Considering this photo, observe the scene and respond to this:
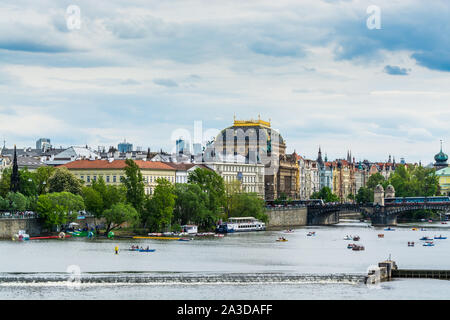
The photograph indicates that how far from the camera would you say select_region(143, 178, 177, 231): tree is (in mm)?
101506

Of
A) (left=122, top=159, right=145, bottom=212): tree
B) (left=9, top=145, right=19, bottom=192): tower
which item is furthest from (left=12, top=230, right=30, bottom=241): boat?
(left=9, top=145, right=19, bottom=192): tower

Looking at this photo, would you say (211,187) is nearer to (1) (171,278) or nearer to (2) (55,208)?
(2) (55,208)

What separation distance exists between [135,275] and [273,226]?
72.4 meters

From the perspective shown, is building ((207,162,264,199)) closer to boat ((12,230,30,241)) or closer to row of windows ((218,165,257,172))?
row of windows ((218,165,257,172))

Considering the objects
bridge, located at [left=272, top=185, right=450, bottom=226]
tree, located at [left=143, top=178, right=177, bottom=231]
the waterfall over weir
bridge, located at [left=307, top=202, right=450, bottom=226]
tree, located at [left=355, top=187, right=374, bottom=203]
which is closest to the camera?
the waterfall over weir

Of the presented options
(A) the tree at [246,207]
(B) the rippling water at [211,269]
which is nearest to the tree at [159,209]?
(B) the rippling water at [211,269]

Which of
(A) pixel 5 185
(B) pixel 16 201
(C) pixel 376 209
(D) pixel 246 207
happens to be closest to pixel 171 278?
(B) pixel 16 201

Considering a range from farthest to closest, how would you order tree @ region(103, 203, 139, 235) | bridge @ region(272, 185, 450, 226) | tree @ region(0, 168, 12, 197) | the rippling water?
bridge @ region(272, 185, 450, 226) → tree @ region(0, 168, 12, 197) → tree @ region(103, 203, 139, 235) → the rippling water

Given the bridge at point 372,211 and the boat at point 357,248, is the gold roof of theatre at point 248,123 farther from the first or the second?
the boat at point 357,248

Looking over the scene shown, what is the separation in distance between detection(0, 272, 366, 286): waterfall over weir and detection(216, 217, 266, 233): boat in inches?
1979

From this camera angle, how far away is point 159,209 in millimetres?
101312

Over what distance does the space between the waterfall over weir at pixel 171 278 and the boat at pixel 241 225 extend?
5027 cm

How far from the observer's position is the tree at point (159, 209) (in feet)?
333

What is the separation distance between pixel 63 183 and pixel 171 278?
52089 mm
